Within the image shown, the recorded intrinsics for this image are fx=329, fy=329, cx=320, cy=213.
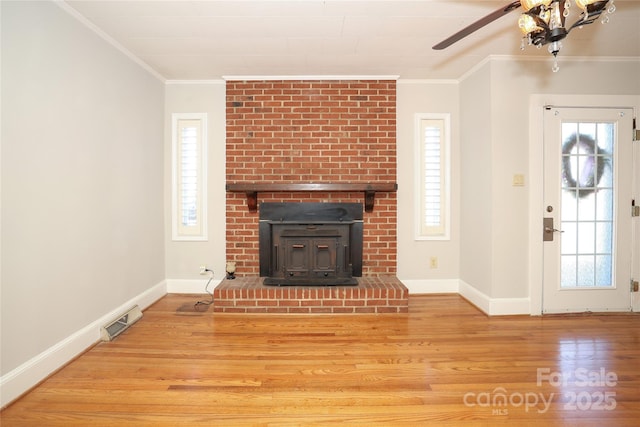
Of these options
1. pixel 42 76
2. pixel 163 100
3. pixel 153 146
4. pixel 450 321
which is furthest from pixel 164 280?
pixel 450 321

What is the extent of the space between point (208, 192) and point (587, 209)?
382 centimetres

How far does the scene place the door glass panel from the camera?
121 inches

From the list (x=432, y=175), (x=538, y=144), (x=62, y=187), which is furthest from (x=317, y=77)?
(x=62, y=187)

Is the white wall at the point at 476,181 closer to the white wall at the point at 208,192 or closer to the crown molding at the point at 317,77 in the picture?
the crown molding at the point at 317,77

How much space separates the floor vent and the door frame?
11.9 feet

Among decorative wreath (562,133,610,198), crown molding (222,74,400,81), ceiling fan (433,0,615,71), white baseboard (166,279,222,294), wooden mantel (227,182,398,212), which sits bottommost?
white baseboard (166,279,222,294)

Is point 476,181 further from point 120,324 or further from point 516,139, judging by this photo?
point 120,324

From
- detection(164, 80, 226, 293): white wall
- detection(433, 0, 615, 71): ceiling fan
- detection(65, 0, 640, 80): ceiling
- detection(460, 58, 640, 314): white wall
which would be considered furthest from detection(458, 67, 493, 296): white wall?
detection(164, 80, 226, 293): white wall

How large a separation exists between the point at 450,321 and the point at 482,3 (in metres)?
2.50

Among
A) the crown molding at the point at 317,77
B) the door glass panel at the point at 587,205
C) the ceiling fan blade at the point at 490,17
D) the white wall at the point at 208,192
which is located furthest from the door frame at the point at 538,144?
the white wall at the point at 208,192

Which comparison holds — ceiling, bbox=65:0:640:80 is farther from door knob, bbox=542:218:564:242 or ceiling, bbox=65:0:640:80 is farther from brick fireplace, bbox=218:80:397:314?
door knob, bbox=542:218:564:242

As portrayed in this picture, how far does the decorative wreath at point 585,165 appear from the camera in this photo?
308cm

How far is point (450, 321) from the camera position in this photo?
9.70ft

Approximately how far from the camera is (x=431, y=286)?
3725 millimetres
